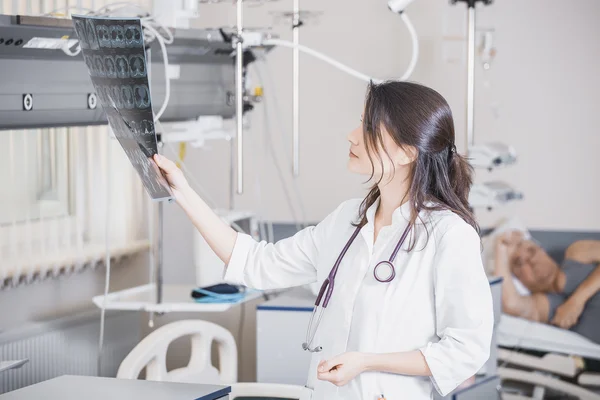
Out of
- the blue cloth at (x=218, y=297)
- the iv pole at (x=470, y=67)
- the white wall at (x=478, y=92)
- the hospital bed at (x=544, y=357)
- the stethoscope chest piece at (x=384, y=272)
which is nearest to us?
the stethoscope chest piece at (x=384, y=272)

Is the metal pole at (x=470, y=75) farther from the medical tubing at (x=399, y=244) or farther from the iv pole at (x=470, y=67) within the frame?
the medical tubing at (x=399, y=244)

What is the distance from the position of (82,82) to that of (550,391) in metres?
2.53

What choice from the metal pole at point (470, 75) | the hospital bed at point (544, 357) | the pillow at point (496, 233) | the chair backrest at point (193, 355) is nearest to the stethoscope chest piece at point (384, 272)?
the chair backrest at point (193, 355)

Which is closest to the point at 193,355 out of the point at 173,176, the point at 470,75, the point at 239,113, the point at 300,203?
the point at 239,113

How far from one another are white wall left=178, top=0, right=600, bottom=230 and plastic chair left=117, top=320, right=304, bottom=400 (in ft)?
5.89

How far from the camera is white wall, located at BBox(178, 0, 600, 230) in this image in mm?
3967

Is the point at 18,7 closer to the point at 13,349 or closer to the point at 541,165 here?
the point at 13,349

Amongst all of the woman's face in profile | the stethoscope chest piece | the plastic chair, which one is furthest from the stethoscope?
the plastic chair

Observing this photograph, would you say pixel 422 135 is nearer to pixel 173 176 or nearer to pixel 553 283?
pixel 173 176

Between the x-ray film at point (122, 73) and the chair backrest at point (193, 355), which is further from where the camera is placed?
the chair backrest at point (193, 355)

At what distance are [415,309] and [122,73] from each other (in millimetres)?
646

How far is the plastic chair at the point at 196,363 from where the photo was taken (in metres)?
2.22

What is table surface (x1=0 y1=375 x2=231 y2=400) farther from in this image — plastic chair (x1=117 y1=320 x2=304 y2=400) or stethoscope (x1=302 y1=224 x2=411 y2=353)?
plastic chair (x1=117 y1=320 x2=304 y2=400)

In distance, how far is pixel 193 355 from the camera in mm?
2471
